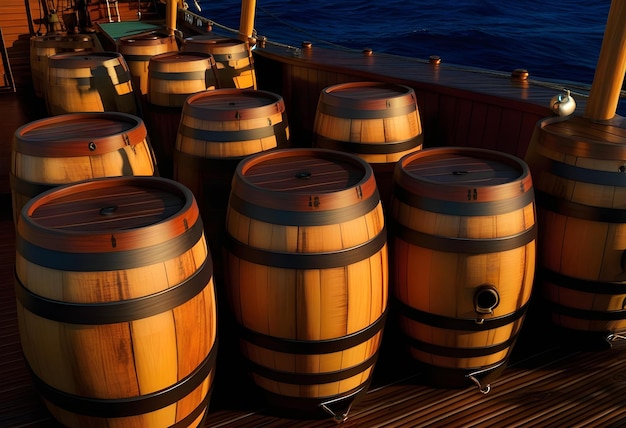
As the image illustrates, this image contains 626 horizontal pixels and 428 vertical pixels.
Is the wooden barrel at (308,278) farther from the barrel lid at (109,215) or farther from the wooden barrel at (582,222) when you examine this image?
the wooden barrel at (582,222)

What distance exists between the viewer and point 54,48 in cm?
874

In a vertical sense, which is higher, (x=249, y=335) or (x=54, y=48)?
(x=54, y=48)

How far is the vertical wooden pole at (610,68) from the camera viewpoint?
158 inches

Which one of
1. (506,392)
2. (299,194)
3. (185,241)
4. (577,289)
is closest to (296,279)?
(299,194)

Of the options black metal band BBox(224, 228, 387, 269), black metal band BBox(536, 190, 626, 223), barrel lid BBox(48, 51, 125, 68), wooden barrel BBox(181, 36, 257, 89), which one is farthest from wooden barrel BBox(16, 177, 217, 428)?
wooden barrel BBox(181, 36, 257, 89)

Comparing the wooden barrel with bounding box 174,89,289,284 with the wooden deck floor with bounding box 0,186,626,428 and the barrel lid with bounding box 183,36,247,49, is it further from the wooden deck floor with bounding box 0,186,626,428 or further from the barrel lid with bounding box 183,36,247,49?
the barrel lid with bounding box 183,36,247,49

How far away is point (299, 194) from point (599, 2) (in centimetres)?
3066

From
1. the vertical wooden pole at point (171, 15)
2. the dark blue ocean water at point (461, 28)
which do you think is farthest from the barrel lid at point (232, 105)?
the dark blue ocean water at point (461, 28)

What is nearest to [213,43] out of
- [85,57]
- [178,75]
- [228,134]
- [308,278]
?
[178,75]

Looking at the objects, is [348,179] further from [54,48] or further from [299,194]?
[54,48]

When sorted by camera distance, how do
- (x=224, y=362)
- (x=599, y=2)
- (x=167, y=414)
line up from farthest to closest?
(x=599, y=2) → (x=224, y=362) → (x=167, y=414)

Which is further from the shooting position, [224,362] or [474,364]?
[224,362]

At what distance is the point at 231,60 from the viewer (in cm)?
681

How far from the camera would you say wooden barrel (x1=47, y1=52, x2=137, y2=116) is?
5531 millimetres
